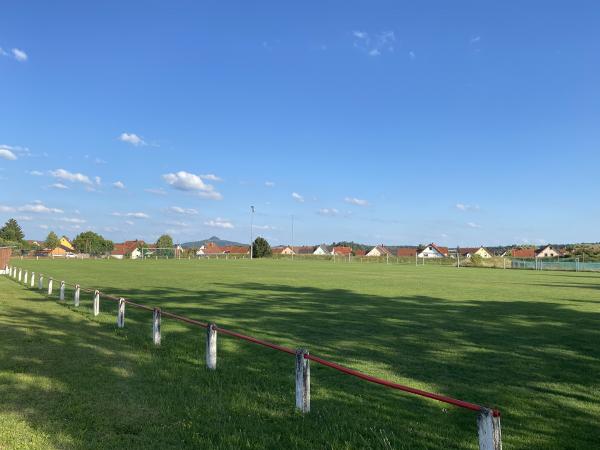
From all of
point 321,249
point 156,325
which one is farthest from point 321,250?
point 156,325

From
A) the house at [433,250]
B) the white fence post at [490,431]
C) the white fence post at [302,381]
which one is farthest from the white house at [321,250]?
the white fence post at [490,431]

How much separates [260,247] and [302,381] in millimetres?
97346

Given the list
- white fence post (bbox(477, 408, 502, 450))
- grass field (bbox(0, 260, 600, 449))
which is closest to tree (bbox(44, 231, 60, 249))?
grass field (bbox(0, 260, 600, 449))

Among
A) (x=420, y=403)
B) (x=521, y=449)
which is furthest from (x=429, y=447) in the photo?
(x=420, y=403)

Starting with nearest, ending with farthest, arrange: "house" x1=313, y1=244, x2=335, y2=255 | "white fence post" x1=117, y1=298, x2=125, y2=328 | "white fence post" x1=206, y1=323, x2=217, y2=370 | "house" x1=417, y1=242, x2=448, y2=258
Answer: "white fence post" x1=206, y1=323, x2=217, y2=370
"white fence post" x1=117, y1=298, x2=125, y2=328
"house" x1=417, y1=242, x2=448, y2=258
"house" x1=313, y1=244, x2=335, y2=255

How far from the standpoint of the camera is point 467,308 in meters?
16.5

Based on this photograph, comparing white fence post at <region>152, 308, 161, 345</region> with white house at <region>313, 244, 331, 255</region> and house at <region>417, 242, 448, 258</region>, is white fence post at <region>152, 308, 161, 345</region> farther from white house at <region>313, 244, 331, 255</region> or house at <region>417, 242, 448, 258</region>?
white house at <region>313, 244, 331, 255</region>

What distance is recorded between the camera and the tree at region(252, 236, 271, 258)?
10250 cm

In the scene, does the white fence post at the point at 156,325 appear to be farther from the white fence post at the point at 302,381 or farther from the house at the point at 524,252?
the house at the point at 524,252

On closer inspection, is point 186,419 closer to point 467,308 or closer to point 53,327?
point 53,327

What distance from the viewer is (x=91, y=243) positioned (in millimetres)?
145500

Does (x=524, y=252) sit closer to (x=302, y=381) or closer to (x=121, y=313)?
(x=121, y=313)

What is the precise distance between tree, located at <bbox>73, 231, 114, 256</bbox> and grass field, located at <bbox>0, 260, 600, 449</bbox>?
140 meters

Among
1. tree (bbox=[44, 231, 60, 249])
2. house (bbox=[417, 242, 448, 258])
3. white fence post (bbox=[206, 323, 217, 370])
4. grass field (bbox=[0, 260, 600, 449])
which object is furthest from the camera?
tree (bbox=[44, 231, 60, 249])
